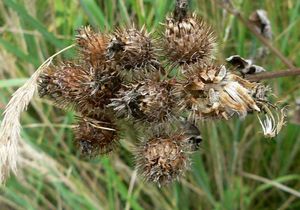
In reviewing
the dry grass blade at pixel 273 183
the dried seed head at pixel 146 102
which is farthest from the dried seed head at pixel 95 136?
the dry grass blade at pixel 273 183

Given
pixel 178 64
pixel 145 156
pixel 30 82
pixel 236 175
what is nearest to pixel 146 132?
pixel 145 156

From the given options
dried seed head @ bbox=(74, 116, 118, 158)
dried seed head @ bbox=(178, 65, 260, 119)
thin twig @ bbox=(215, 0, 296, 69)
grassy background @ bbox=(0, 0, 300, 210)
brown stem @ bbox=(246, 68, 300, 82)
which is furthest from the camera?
grassy background @ bbox=(0, 0, 300, 210)

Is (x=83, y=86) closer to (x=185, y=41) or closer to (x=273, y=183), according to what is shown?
(x=185, y=41)

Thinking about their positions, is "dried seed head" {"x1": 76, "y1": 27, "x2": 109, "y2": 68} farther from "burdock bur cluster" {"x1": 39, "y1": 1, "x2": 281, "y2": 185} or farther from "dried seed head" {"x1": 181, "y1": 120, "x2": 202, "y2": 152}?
"dried seed head" {"x1": 181, "y1": 120, "x2": 202, "y2": 152}

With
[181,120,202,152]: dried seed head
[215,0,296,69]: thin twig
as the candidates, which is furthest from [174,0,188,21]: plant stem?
[215,0,296,69]: thin twig

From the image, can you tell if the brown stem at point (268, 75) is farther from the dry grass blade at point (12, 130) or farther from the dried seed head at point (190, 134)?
the dry grass blade at point (12, 130)

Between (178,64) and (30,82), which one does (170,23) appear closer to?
(178,64)
